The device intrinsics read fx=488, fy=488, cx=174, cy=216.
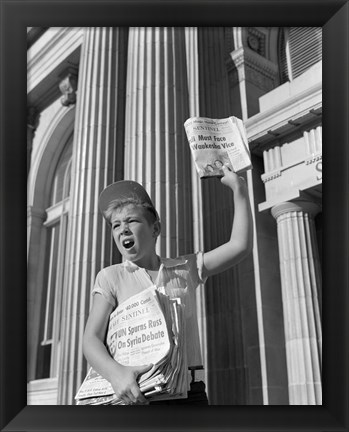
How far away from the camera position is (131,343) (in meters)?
2.10

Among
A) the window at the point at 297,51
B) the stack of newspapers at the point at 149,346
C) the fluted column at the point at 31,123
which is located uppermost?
the fluted column at the point at 31,123

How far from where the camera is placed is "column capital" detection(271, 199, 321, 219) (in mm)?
8258

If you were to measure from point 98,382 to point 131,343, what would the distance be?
0.77 ft

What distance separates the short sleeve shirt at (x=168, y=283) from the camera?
7.46 ft

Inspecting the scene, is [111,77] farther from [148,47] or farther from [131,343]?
[131,343]

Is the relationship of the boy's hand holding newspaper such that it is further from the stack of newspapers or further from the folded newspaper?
the stack of newspapers

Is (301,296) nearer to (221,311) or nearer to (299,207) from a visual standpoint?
(221,311)

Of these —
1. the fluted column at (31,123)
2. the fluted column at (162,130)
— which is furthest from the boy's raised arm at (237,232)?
the fluted column at (31,123)

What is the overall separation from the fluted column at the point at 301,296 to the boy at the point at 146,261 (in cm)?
543

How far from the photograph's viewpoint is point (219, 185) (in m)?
8.48

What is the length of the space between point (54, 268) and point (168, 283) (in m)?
13.1

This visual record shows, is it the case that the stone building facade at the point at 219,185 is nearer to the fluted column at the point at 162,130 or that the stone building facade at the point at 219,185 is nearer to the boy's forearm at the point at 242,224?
the fluted column at the point at 162,130

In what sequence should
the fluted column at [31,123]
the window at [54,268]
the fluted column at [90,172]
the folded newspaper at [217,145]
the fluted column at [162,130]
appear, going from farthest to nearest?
the fluted column at [31,123] → the window at [54,268] → the fluted column at [90,172] → the fluted column at [162,130] → the folded newspaper at [217,145]
